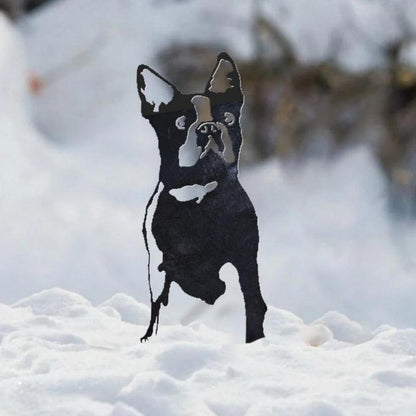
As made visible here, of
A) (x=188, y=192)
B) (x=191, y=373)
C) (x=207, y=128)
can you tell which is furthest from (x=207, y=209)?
(x=188, y=192)

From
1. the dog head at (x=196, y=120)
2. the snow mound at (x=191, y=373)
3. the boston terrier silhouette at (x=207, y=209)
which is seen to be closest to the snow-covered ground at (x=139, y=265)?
the snow mound at (x=191, y=373)

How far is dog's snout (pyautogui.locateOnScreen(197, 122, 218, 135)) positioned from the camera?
183cm

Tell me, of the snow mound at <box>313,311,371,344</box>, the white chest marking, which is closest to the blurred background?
the white chest marking

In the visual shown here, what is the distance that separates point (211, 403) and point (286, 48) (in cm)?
323

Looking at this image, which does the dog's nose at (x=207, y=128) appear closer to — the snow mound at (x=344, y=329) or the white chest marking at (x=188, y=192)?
the snow mound at (x=344, y=329)

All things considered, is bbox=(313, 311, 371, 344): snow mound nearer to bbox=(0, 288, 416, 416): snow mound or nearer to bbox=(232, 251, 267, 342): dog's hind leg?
bbox=(0, 288, 416, 416): snow mound

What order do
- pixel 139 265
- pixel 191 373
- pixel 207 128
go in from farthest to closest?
pixel 139 265 → pixel 207 128 → pixel 191 373

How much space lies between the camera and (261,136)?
14.6 ft

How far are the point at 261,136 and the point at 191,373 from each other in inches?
118

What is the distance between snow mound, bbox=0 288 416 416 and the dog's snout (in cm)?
45

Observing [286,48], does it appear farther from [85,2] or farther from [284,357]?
[284,357]

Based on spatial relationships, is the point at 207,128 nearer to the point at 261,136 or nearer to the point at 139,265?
the point at 139,265

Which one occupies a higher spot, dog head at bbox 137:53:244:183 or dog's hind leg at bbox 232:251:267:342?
dog head at bbox 137:53:244:183

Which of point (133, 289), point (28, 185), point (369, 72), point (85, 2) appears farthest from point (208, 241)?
point (85, 2)
